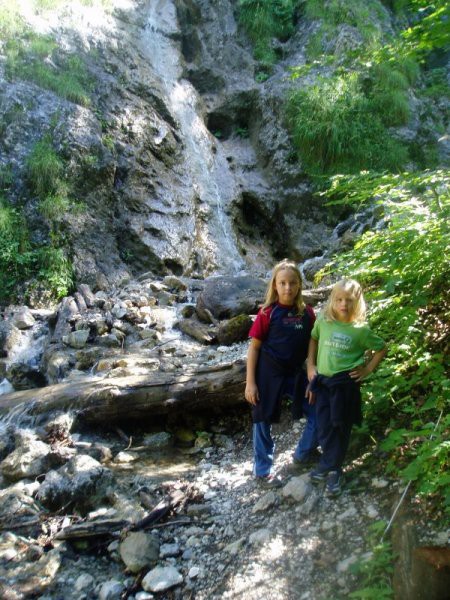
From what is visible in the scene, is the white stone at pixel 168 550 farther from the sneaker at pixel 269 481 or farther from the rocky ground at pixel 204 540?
the sneaker at pixel 269 481

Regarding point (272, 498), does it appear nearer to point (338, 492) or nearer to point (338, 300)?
point (338, 492)

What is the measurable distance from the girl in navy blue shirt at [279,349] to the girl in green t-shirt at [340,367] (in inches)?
8.0

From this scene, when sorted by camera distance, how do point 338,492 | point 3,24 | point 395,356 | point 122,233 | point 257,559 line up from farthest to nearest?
1. point 3,24
2. point 122,233
3. point 395,356
4. point 338,492
5. point 257,559

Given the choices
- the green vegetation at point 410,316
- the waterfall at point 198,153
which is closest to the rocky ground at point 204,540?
the green vegetation at point 410,316

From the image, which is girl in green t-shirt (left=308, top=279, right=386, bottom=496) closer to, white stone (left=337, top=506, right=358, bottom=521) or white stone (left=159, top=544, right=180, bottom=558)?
white stone (left=337, top=506, right=358, bottom=521)

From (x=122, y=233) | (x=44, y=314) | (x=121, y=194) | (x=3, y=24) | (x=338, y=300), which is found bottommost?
(x=44, y=314)

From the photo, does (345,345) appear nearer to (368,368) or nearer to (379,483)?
(368,368)

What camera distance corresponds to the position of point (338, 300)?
305cm

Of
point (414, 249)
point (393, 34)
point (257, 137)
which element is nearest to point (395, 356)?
point (414, 249)

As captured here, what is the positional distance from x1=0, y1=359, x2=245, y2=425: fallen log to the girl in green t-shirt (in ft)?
5.54

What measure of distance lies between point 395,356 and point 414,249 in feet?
2.67

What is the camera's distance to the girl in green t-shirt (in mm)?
3023

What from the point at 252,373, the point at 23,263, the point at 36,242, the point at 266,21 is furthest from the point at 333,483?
the point at 266,21

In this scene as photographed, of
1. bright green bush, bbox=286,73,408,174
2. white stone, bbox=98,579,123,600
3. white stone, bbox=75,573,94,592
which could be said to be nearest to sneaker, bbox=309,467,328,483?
white stone, bbox=98,579,123,600
